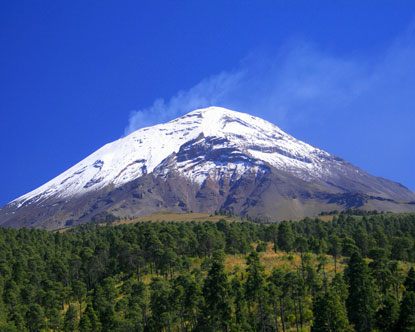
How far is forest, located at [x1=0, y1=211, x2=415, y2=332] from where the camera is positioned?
72062 mm

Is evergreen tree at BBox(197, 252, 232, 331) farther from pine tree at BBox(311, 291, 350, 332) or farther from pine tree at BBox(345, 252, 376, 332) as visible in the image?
pine tree at BBox(345, 252, 376, 332)

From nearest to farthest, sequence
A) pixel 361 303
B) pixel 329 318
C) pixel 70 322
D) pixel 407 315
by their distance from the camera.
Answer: pixel 407 315, pixel 329 318, pixel 361 303, pixel 70 322

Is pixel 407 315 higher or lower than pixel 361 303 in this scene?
lower

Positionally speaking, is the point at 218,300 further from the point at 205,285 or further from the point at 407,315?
the point at 407,315

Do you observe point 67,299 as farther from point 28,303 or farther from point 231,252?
point 231,252

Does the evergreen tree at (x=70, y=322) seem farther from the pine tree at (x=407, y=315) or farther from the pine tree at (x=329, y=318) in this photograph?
the pine tree at (x=407, y=315)

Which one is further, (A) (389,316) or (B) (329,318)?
(A) (389,316)

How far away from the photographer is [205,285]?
75.0 m

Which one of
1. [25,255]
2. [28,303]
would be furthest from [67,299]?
[25,255]

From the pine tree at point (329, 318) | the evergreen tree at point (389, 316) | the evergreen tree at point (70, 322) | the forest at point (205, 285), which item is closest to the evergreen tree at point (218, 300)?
the forest at point (205, 285)

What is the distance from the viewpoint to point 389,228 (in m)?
180

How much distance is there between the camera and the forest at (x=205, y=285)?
72062 millimetres

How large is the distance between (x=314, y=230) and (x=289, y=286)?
115921 millimetres

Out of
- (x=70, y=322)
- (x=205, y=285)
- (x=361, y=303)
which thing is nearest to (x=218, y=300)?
(x=205, y=285)
